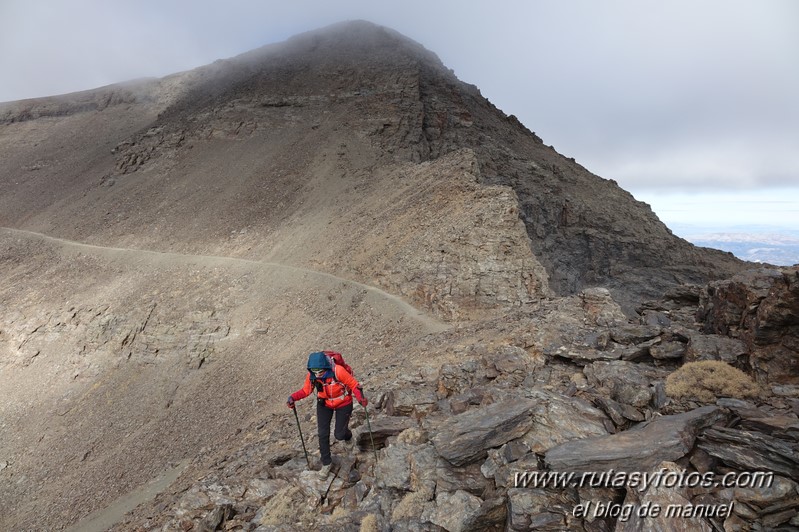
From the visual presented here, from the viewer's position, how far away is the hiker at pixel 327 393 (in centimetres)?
765

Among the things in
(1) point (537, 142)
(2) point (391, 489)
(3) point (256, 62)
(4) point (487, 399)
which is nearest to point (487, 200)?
(4) point (487, 399)

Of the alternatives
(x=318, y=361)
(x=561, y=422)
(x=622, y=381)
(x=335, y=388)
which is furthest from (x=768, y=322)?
(x=318, y=361)

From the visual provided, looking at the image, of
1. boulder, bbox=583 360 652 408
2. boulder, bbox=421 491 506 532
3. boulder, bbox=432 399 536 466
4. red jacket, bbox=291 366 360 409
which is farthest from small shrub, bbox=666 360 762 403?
red jacket, bbox=291 366 360 409

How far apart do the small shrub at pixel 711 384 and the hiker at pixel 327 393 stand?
497cm

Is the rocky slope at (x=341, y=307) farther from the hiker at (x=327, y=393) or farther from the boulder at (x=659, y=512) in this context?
the hiker at (x=327, y=393)

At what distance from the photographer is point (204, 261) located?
26.3m

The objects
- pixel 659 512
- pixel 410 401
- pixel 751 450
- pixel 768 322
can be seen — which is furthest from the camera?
pixel 410 401

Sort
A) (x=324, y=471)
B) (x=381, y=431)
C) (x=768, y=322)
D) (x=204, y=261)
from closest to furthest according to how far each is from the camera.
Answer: (x=768, y=322) < (x=324, y=471) < (x=381, y=431) < (x=204, y=261)

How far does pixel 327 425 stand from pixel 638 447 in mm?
5024

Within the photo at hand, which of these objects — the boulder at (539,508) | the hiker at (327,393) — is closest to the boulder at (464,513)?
the boulder at (539,508)

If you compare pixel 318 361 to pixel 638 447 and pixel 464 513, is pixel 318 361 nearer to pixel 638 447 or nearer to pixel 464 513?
pixel 464 513

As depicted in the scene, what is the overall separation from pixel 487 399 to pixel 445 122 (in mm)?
30997

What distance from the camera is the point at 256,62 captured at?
49594mm

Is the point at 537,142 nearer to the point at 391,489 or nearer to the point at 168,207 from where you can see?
the point at 168,207
